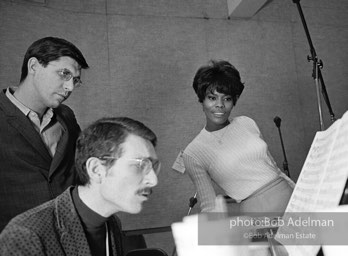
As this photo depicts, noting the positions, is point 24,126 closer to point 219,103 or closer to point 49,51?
point 49,51

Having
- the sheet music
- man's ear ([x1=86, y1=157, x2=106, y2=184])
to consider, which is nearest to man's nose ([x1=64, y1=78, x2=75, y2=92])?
man's ear ([x1=86, y1=157, x2=106, y2=184])

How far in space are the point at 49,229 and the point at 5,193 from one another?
653 millimetres

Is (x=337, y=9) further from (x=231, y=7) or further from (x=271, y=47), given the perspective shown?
(x=231, y=7)

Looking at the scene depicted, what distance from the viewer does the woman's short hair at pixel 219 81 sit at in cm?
196

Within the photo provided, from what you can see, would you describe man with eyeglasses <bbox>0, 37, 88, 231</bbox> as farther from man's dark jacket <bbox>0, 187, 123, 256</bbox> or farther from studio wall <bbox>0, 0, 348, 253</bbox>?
studio wall <bbox>0, 0, 348, 253</bbox>

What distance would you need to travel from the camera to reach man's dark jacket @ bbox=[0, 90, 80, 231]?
5.17 ft

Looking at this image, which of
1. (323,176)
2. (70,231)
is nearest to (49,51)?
(70,231)

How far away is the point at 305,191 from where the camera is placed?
0.87 meters

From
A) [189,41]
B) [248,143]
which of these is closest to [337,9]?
[189,41]

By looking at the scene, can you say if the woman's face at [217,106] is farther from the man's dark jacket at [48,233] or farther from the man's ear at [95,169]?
the man's dark jacket at [48,233]

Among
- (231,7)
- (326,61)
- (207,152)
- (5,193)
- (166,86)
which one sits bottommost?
(5,193)

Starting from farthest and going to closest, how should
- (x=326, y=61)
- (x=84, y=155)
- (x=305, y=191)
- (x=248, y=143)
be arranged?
1. (x=326, y=61)
2. (x=248, y=143)
3. (x=84, y=155)
4. (x=305, y=191)

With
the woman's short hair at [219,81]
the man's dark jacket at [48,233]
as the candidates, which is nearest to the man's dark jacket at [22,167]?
the man's dark jacket at [48,233]

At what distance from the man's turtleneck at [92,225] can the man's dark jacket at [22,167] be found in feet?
1.51
